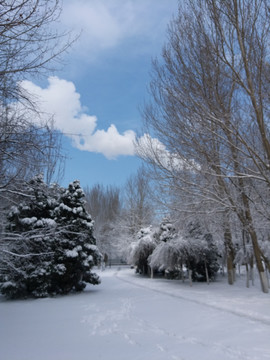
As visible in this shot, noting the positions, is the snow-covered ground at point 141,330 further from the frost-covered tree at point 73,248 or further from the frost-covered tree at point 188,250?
the frost-covered tree at point 188,250

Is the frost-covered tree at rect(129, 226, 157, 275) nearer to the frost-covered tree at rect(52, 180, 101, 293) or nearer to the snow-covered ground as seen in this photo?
the frost-covered tree at rect(52, 180, 101, 293)

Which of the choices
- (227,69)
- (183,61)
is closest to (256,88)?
(227,69)

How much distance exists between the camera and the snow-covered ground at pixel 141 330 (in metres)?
4.89

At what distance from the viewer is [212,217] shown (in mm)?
11969

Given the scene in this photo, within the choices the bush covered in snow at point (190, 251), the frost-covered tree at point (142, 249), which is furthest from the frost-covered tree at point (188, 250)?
the frost-covered tree at point (142, 249)

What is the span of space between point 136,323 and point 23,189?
4146 mm

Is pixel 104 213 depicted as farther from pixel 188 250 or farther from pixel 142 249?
pixel 188 250

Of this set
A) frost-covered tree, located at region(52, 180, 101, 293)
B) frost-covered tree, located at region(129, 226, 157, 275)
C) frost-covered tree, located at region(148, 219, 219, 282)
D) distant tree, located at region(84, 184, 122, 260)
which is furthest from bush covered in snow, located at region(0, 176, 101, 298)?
distant tree, located at region(84, 184, 122, 260)

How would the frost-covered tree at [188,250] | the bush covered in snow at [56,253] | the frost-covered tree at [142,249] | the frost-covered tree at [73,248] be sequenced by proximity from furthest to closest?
the frost-covered tree at [142,249], the frost-covered tree at [188,250], the frost-covered tree at [73,248], the bush covered in snow at [56,253]

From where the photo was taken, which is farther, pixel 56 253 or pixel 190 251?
pixel 190 251

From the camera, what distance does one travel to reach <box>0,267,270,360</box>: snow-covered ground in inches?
193

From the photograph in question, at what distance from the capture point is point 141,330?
645 centimetres

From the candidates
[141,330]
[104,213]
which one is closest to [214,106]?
[141,330]

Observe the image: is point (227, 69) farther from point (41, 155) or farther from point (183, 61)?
point (41, 155)
